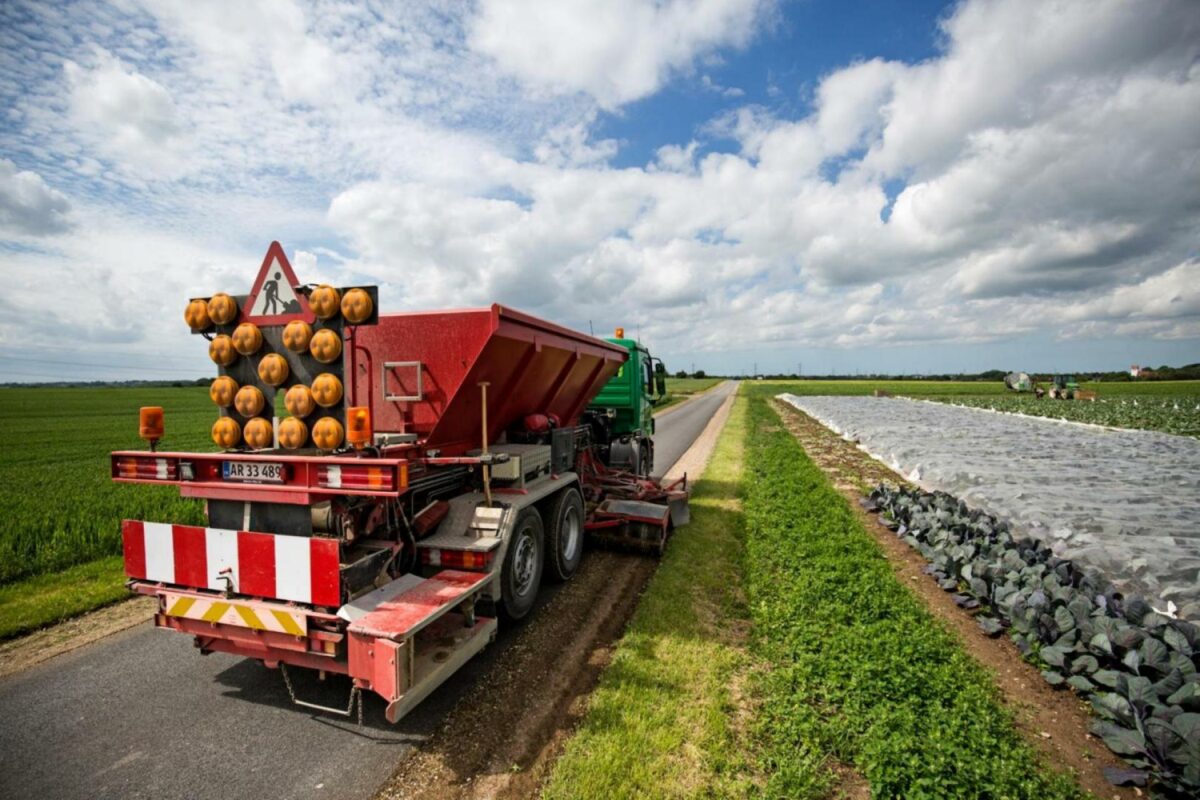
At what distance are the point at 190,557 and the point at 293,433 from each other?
1.26 metres

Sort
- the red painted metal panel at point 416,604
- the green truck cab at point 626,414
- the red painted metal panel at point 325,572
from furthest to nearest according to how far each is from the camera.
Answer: the green truck cab at point 626,414
the red painted metal panel at point 325,572
the red painted metal panel at point 416,604

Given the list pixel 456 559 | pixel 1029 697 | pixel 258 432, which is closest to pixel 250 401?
pixel 258 432

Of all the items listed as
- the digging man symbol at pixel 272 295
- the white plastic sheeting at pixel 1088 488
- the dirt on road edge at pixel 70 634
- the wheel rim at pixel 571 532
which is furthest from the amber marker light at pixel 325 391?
the white plastic sheeting at pixel 1088 488

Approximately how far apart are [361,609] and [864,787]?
341 centimetres

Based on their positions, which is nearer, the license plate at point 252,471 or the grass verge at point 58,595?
the license plate at point 252,471

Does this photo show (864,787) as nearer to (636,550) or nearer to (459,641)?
(459,641)

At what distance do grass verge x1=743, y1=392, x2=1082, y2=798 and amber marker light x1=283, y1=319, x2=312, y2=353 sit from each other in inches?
175

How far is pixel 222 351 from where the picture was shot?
4777mm

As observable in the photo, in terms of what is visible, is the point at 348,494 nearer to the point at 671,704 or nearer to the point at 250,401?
the point at 250,401

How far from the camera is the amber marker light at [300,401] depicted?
173 inches

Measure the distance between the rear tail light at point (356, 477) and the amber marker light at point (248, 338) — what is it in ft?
4.52

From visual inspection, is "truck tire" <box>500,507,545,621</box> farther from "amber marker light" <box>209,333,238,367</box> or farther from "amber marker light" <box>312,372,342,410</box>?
"amber marker light" <box>209,333,238,367</box>

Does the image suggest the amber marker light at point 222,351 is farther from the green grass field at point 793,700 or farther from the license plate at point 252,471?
the green grass field at point 793,700

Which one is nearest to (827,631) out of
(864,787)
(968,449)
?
(864,787)
